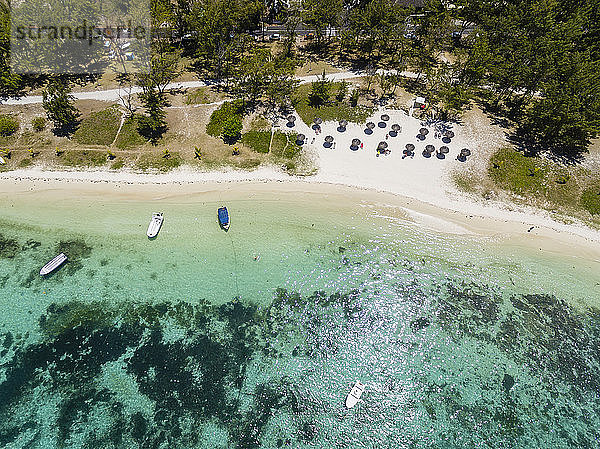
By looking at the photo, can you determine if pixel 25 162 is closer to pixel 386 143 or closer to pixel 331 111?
Answer: pixel 331 111

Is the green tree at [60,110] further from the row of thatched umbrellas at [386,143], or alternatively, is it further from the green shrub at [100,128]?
the row of thatched umbrellas at [386,143]

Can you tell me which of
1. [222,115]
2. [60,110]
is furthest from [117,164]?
[222,115]

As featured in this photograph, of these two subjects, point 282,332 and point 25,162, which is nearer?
point 282,332

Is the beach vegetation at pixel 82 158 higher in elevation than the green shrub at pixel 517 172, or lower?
lower

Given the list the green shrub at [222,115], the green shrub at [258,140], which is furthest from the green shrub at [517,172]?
the green shrub at [222,115]

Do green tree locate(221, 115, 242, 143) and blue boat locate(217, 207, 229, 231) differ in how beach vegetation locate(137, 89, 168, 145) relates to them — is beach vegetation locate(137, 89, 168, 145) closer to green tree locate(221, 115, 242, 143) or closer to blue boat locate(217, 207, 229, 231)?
green tree locate(221, 115, 242, 143)

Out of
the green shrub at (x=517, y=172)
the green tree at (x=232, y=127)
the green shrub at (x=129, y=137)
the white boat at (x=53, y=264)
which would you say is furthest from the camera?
the green shrub at (x=129, y=137)
